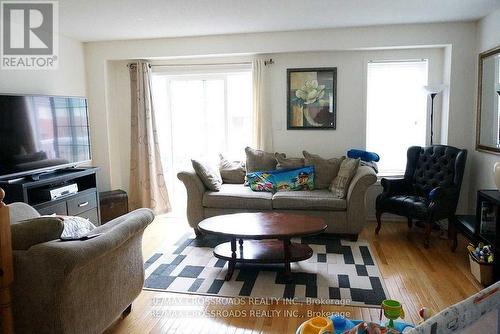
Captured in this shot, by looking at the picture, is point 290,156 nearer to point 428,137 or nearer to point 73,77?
point 428,137

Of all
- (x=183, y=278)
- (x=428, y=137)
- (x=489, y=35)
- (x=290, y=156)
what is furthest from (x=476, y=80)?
(x=183, y=278)

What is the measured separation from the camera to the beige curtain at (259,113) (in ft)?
16.7

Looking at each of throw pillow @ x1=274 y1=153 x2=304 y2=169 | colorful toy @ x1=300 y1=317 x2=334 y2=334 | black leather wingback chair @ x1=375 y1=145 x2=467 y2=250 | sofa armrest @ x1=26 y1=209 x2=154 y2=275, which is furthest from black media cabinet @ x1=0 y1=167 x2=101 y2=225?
black leather wingback chair @ x1=375 y1=145 x2=467 y2=250

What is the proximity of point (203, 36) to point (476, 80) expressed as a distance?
3.35 metres

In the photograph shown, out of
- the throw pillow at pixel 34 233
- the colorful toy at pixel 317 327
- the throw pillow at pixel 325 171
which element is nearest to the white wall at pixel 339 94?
the throw pillow at pixel 325 171

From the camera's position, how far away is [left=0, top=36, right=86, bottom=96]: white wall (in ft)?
13.1

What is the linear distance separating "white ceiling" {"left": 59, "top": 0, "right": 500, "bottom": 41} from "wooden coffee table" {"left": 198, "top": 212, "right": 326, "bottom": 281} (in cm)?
201

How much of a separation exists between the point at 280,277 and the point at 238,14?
2.65 meters

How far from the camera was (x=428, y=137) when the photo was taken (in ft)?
16.2

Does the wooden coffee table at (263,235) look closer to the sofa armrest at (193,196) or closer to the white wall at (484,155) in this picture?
the sofa armrest at (193,196)

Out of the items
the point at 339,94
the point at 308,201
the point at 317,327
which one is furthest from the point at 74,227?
the point at 339,94

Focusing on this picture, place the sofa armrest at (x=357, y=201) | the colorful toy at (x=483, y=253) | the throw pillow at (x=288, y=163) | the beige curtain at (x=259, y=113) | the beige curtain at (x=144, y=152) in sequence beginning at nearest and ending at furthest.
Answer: the colorful toy at (x=483, y=253)
the sofa armrest at (x=357, y=201)
the throw pillow at (x=288, y=163)
the beige curtain at (x=259, y=113)
the beige curtain at (x=144, y=152)

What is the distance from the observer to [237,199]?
434cm

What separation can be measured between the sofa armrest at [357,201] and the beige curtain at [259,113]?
1.50 m
